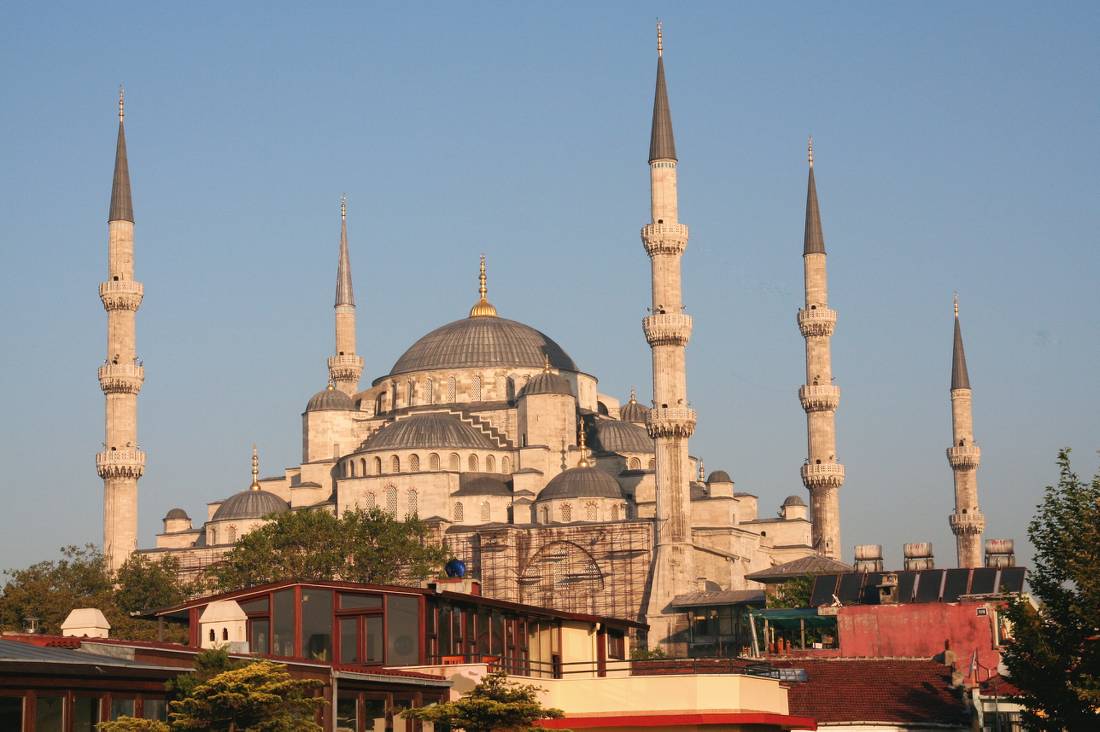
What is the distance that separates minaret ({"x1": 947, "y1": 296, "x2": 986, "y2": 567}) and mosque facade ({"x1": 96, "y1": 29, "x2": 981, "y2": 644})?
83 millimetres

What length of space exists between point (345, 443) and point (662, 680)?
150 feet

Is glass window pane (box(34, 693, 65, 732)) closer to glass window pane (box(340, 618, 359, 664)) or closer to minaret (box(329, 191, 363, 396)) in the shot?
glass window pane (box(340, 618, 359, 664))

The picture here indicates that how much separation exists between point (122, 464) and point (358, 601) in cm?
3633

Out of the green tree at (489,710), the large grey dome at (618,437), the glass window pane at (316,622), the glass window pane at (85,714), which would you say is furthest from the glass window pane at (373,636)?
the large grey dome at (618,437)

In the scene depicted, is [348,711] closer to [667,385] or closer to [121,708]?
[121,708]

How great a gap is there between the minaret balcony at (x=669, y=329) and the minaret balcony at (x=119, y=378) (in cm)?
1513

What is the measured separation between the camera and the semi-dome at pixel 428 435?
60625 mm

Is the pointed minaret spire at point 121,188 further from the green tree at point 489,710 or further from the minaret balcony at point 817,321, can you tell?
the green tree at point 489,710

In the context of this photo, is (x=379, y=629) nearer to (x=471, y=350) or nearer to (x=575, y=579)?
(x=575, y=579)

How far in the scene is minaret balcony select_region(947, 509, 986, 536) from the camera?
2506 inches

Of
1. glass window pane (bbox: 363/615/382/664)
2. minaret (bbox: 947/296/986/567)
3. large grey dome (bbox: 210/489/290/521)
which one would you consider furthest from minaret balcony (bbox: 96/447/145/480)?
glass window pane (bbox: 363/615/382/664)

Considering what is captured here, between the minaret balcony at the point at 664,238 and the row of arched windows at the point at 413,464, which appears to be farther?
the row of arched windows at the point at 413,464

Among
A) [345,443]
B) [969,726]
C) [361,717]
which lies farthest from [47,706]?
[345,443]

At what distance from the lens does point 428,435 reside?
60906mm
